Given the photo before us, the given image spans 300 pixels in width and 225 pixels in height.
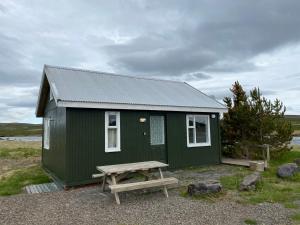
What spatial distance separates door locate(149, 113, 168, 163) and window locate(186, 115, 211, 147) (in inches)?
47.7

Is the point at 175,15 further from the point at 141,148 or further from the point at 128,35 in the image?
the point at 141,148

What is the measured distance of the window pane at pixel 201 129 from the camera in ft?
37.2

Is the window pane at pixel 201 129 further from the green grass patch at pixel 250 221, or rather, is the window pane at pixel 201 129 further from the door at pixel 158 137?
the green grass patch at pixel 250 221

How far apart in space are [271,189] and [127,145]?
4755mm

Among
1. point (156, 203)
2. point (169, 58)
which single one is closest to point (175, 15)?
point (169, 58)

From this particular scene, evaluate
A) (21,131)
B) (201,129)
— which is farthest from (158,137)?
(21,131)

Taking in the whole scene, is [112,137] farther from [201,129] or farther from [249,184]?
[249,184]

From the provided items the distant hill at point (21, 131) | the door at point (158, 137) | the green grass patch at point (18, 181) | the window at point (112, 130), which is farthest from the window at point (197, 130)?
the distant hill at point (21, 131)

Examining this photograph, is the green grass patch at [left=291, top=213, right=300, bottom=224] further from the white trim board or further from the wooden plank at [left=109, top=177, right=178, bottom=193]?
the white trim board

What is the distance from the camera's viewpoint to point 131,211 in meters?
5.51

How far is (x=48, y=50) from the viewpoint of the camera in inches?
557

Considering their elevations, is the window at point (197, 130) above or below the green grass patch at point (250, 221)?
above

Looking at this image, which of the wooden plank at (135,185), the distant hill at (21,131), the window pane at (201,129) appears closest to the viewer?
the wooden plank at (135,185)

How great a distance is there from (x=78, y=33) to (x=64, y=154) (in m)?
7.71
